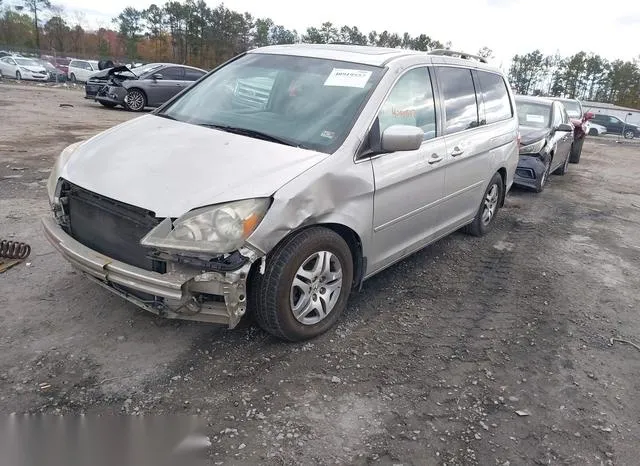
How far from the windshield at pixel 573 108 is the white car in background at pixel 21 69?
2954 centimetres

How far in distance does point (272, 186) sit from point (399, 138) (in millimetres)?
1026

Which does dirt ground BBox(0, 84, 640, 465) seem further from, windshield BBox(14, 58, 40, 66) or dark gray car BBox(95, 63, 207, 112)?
windshield BBox(14, 58, 40, 66)

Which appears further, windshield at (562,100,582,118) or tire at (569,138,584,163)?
windshield at (562,100,582,118)

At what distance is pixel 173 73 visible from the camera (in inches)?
669

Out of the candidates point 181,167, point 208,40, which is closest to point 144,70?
point 181,167

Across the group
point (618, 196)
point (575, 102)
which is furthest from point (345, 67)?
point (575, 102)

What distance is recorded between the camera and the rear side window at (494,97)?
535cm

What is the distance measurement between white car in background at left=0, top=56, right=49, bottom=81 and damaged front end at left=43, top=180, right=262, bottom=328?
32773 millimetres

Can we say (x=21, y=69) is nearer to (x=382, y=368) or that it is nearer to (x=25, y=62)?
(x=25, y=62)

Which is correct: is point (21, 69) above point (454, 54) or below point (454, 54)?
below

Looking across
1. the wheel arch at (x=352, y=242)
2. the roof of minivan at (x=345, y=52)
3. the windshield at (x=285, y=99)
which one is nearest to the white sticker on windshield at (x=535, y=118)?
the roof of minivan at (x=345, y=52)

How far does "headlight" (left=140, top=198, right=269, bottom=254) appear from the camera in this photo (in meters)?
2.68

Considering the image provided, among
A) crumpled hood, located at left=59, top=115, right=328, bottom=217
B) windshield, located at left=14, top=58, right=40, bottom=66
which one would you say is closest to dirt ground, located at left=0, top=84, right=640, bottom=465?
crumpled hood, located at left=59, top=115, right=328, bottom=217

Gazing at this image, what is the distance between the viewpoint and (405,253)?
4156 millimetres
